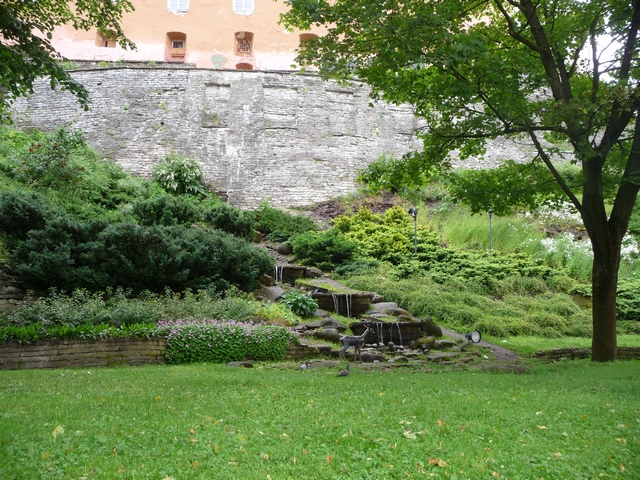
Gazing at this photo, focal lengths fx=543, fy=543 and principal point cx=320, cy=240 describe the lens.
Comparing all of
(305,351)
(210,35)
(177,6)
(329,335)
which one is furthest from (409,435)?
(177,6)

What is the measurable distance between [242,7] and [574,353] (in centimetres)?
2768

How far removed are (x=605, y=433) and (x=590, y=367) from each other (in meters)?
4.71

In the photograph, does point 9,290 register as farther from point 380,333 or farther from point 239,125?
point 239,125

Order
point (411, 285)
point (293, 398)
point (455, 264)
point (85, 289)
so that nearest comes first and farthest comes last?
point (293, 398) < point (85, 289) < point (411, 285) < point (455, 264)

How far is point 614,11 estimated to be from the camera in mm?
8688

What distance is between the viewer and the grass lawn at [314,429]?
3.46 meters

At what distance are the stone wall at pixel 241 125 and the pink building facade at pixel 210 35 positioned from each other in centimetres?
625

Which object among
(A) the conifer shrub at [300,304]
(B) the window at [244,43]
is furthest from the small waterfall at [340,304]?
(B) the window at [244,43]

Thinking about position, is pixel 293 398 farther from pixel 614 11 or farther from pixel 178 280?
pixel 614 11

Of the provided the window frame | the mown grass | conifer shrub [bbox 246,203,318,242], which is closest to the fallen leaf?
the mown grass

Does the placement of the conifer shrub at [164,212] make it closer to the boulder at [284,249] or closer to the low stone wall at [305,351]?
the boulder at [284,249]

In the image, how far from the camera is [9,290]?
35.3 ft

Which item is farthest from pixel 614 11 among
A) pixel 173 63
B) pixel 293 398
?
pixel 173 63

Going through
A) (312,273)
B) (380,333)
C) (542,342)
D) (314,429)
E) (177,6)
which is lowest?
(542,342)
